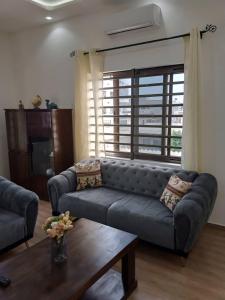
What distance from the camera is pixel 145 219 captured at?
8.03 feet

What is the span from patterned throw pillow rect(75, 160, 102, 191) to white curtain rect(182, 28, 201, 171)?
3.82 feet

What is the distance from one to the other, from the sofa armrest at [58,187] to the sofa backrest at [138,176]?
18.9 inches

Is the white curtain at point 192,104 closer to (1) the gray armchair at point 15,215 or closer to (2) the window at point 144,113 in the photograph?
(2) the window at point 144,113

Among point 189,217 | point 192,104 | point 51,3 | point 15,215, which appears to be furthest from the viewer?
point 51,3

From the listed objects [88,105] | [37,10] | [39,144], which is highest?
[37,10]

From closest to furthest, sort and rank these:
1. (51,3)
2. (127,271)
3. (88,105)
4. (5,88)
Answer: (127,271)
(51,3)
(88,105)
(5,88)

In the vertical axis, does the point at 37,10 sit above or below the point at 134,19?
above

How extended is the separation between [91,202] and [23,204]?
0.76m

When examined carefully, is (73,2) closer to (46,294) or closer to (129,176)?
(129,176)

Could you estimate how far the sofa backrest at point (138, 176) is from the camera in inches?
116

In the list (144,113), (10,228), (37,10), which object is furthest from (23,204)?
(37,10)

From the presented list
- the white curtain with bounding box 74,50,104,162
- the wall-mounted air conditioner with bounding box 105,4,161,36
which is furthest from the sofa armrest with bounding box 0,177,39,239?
the wall-mounted air conditioner with bounding box 105,4,161,36

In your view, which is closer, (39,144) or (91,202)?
(91,202)

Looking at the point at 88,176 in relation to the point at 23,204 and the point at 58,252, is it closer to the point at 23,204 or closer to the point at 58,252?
the point at 23,204
